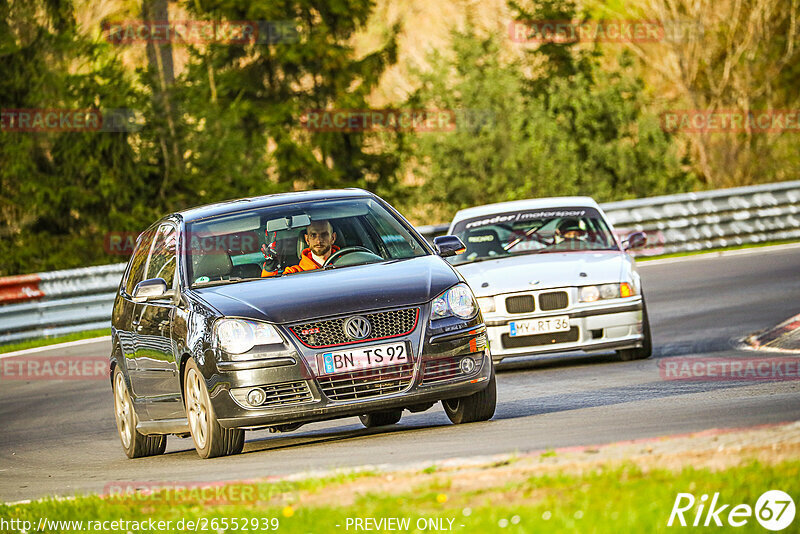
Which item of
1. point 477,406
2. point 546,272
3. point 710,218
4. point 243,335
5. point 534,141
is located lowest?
point 534,141

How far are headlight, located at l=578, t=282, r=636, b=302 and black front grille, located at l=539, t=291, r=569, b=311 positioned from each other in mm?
159

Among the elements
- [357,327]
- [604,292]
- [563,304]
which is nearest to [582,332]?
[563,304]

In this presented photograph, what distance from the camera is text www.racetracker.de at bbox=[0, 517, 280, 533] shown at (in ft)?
19.4

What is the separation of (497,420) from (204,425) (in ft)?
6.38

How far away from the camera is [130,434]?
1043 centimetres

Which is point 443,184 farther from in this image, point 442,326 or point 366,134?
point 442,326

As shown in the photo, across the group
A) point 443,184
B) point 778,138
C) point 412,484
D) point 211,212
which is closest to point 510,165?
point 443,184

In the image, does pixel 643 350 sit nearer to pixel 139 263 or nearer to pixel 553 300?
pixel 553 300

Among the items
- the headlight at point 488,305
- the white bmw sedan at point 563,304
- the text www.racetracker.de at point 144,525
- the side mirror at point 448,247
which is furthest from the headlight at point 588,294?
the text www.racetracker.de at point 144,525

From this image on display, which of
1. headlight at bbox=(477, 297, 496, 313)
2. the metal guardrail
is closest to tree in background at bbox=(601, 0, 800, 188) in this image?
the metal guardrail

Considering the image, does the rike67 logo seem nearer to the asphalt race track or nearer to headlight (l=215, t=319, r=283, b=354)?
the asphalt race track

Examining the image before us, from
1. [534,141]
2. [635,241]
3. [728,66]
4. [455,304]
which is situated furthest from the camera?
[728,66]

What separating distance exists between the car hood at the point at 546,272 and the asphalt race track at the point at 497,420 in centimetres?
83

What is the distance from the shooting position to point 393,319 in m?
8.59
